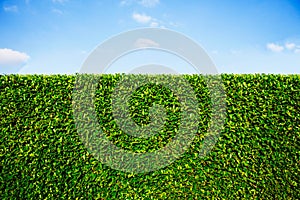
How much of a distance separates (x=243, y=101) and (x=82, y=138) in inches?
114

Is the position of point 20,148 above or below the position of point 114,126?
below

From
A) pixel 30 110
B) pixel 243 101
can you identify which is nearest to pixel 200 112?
pixel 243 101

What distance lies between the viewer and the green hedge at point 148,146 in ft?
13.7

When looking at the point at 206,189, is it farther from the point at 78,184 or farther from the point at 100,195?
the point at 78,184

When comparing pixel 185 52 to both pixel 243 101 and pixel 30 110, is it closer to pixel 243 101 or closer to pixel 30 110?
pixel 243 101

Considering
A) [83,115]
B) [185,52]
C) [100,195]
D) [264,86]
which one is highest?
[185,52]

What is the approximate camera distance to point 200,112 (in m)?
4.27

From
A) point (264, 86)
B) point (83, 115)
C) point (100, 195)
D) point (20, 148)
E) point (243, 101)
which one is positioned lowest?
point (100, 195)

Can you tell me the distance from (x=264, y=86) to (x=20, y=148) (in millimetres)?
4419

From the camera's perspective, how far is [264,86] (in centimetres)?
431

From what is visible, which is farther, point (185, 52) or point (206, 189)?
point (185, 52)

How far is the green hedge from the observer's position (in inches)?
164

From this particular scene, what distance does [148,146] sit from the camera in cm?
426

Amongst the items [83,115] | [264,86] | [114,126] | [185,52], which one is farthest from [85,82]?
[264,86]
